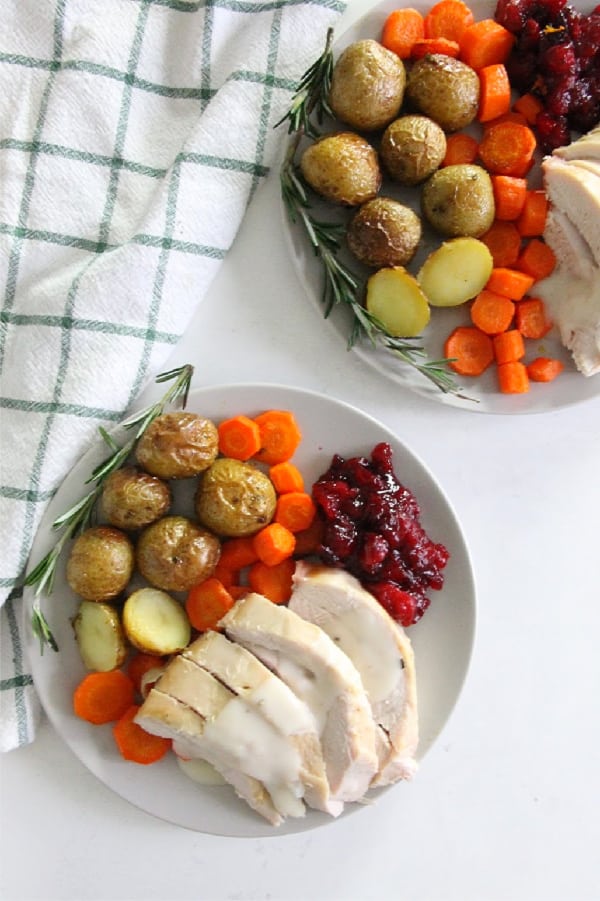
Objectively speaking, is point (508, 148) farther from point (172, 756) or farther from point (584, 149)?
point (172, 756)

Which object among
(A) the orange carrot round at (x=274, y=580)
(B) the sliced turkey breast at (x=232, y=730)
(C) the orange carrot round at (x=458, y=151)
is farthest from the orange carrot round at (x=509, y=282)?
(B) the sliced turkey breast at (x=232, y=730)

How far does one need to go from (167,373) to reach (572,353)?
2.89 ft

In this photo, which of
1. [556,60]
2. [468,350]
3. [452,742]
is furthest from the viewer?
[452,742]

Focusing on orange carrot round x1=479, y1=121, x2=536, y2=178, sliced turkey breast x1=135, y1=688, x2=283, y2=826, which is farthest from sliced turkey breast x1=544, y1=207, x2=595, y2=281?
sliced turkey breast x1=135, y1=688, x2=283, y2=826

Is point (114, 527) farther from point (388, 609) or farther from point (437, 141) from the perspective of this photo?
point (437, 141)

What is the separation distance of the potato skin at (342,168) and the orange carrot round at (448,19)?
0.99 ft

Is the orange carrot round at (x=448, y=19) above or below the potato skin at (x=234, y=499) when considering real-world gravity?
above

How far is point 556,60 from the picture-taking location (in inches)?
67.4

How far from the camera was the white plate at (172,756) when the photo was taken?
1738 mm

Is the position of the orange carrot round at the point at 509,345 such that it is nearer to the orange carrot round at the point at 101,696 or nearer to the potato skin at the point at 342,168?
the potato skin at the point at 342,168

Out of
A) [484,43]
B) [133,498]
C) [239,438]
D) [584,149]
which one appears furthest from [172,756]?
[484,43]

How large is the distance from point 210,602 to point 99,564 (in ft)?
0.79

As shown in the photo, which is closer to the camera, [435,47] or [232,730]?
[232,730]

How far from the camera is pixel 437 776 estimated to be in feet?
6.41
